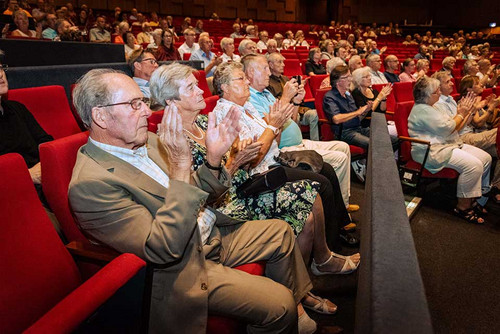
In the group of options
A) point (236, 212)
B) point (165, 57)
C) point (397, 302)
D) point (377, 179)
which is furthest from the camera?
point (165, 57)

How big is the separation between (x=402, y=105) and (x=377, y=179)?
2164 mm

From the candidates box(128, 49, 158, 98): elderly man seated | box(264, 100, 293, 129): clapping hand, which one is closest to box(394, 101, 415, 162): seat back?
box(264, 100, 293, 129): clapping hand

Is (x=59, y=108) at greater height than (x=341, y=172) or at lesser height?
greater

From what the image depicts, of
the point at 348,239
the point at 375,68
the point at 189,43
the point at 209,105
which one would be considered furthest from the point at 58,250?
the point at 189,43

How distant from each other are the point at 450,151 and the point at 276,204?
162 cm

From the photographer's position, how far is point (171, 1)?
12.2 metres

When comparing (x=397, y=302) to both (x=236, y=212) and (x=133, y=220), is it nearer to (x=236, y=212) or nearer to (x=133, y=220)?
(x=133, y=220)

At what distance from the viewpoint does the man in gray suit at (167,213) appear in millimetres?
1009

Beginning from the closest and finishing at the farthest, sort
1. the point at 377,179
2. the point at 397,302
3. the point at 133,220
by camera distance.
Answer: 1. the point at 397,302
2. the point at 377,179
3. the point at 133,220

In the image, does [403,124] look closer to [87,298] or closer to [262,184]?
[262,184]

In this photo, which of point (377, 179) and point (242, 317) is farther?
point (242, 317)

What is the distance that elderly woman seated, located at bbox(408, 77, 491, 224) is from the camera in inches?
100.0

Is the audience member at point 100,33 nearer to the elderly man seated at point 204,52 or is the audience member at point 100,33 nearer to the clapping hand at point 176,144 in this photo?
the elderly man seated at point 204,52

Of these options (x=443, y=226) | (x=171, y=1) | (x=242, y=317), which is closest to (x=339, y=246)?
(x=443, y=226)
